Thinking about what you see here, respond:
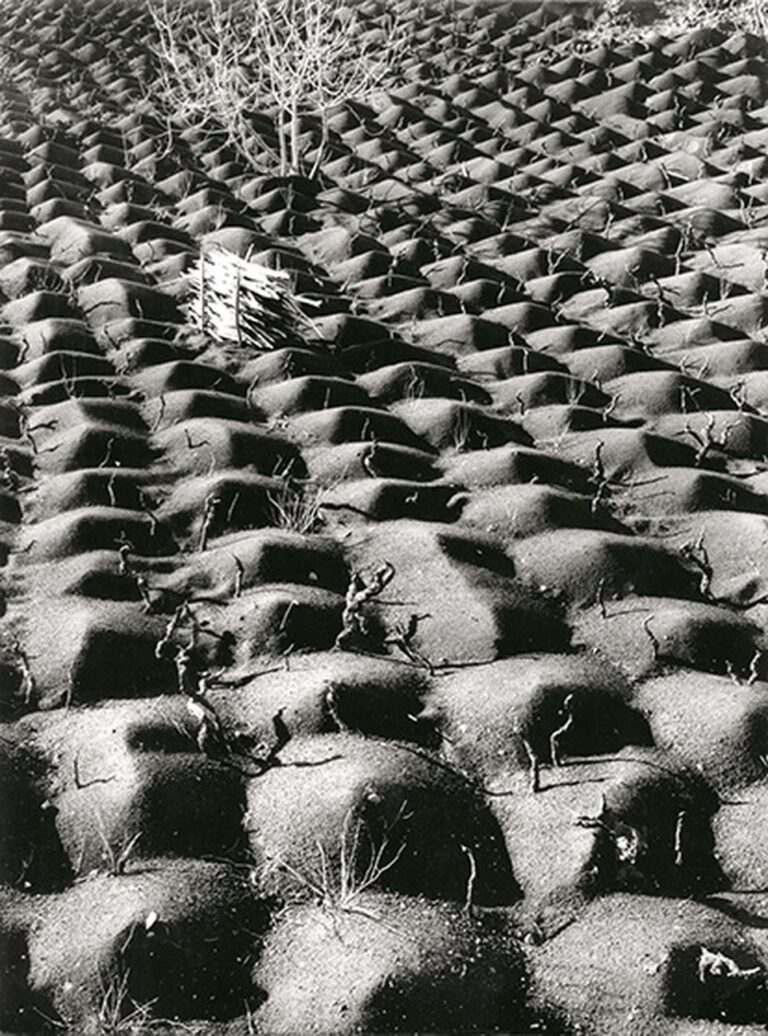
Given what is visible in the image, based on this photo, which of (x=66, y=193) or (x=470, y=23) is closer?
(x=66, y=193)

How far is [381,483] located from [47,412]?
1.16 metres

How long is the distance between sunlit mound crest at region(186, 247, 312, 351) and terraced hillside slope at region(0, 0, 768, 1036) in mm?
79

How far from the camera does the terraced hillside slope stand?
6.88 feet

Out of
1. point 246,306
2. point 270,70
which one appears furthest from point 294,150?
point 246,306

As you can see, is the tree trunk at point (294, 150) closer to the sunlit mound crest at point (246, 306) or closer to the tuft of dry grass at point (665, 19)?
the sunlit mound crest at point (246, 306)

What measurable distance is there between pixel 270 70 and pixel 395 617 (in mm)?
4559

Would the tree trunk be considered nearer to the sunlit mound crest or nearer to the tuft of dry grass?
the sunlit mound crest

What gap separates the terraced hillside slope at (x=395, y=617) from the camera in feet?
6.88

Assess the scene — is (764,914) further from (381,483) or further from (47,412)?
(47,412)

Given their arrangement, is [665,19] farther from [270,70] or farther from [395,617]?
[395,617]

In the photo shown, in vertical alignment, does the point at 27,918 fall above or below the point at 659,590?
above

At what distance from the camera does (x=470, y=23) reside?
8.04 metres

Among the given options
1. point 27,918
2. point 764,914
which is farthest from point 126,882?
point 764,914

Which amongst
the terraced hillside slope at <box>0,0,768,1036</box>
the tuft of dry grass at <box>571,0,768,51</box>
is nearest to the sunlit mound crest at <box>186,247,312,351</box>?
the terraced hillside slope at <box>0,0,768,1036</box>
